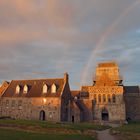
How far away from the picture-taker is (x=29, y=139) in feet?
80.3

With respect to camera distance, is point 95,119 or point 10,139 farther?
point 95,119

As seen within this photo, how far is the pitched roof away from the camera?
7261 cm

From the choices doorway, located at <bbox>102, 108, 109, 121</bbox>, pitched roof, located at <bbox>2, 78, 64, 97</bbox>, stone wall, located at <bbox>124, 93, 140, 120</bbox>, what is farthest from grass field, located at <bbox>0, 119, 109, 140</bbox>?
stone wall, located at <bbox>124, 93, 140, 120</bbox>

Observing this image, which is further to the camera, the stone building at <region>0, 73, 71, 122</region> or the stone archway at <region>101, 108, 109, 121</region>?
the stone archway at <region>101, 108, 109, 121</region>

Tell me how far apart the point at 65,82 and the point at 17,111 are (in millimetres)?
17875

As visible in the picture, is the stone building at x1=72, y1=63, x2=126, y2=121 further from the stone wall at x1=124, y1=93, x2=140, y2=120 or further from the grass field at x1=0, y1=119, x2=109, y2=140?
the grass field at x1=0, y1=119, x2=109, y2=140

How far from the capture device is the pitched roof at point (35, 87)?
72613 millimetres

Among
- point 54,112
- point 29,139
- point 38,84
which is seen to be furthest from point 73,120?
point 29,139

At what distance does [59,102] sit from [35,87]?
11773 millimetres

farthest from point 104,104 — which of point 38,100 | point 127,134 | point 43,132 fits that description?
point 43,132

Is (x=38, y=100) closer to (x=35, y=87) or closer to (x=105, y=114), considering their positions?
(x=35, y=87)

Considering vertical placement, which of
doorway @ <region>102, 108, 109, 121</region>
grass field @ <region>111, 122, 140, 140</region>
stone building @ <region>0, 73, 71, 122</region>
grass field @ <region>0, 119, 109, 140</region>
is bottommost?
grass field @ <region>111, 122, 140, 140</region>

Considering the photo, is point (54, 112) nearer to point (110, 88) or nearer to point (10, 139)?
point (110, 88)

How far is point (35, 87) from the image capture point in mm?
76750
